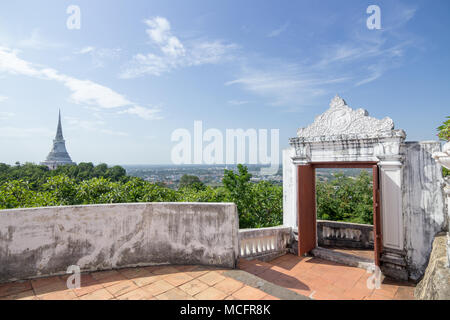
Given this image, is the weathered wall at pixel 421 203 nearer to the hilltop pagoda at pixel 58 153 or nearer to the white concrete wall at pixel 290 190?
the white concrete wall at pixel 290 190

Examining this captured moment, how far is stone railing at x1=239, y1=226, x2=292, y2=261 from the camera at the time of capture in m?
5.28

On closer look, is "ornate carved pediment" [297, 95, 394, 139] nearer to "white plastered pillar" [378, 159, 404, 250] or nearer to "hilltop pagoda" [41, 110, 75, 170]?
"white plastered pillar" [378, 159, 404, 250]

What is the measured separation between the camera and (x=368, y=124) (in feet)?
17.3

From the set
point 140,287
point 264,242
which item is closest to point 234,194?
point 264,242

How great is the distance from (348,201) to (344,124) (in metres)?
6.75

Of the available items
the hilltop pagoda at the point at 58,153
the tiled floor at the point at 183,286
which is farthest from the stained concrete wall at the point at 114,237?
the hilltop pagoda at the point at 58,153

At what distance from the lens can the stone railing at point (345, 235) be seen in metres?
6.86

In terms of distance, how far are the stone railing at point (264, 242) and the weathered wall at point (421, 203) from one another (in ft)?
8.99

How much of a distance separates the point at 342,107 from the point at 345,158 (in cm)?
139

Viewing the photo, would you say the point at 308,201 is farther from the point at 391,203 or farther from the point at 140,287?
the point at 140,287

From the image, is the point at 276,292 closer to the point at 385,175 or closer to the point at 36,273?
the point at 36,273

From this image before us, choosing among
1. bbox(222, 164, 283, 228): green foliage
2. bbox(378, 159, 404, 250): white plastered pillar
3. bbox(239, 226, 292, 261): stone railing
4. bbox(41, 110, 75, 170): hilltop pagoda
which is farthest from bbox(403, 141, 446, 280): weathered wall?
bbox(41, 110, 75, 170): hilltop pagoda

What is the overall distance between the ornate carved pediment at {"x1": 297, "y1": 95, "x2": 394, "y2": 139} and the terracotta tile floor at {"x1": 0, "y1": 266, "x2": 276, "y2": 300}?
14.7 ft
